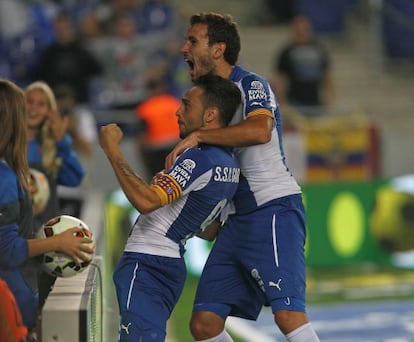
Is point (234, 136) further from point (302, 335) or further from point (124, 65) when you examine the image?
point (124, 65)

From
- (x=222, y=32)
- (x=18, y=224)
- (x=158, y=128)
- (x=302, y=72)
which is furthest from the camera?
(x=302, y=72)

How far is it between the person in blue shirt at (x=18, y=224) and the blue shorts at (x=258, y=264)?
1.07m

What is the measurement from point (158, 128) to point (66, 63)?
5.36 ft

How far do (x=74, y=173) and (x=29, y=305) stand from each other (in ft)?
9.99

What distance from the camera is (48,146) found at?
8.41 m

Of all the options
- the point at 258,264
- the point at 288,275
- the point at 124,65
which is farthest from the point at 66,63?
the point at 288,275

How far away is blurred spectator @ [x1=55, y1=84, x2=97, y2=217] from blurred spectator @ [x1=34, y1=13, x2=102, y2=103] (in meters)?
1.04

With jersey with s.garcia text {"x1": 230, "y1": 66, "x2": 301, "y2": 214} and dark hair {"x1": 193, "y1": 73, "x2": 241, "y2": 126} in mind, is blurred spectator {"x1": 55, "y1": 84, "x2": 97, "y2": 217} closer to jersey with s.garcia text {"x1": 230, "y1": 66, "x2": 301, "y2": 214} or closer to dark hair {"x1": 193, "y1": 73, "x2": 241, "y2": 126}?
jersey with s.garcia text {"x1": 230, "y1": 66, "x2": 301, "y2": 214}

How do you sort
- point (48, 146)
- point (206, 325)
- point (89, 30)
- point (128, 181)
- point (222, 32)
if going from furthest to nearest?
1. point (89, 30)
2. point (48, 146)
3. point (206, 325)
4. point (222, 32)
5. point (128, 181)

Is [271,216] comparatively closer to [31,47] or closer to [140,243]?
[140,243]

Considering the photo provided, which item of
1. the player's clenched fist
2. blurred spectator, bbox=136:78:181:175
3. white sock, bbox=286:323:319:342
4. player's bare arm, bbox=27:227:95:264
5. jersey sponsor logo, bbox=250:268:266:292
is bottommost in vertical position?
blurred spectator, bbox=136:78:181:175

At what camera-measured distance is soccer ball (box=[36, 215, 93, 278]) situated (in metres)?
5.96

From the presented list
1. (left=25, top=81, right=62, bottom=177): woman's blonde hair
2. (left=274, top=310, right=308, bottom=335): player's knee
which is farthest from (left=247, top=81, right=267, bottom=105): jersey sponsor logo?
(left=25, top=81, right=62, bottom=177): woman's blonde hair

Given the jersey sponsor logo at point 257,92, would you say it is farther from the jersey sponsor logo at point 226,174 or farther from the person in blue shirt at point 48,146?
the person in blue shirt at point 48,146
